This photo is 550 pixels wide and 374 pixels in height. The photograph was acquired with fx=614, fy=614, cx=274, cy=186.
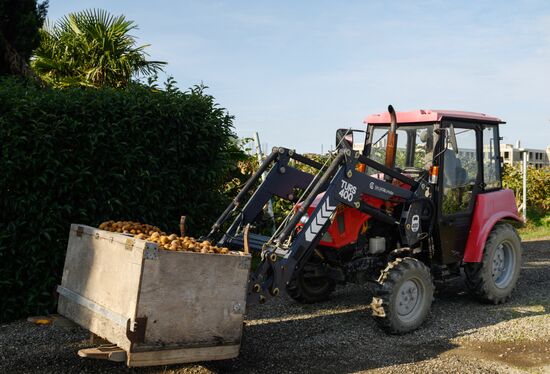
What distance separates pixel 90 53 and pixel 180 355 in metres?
9.33

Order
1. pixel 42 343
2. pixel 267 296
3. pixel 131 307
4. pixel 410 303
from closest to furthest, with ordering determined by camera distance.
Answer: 1. pixel 131 307
2. pixel 267 296
3. pixel 42 343
4. pixel 410 303

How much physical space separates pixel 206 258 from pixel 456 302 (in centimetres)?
443

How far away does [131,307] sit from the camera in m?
4.56

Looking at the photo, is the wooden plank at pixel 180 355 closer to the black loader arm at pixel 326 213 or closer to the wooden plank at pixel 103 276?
the wooden plank at pixel 103 276

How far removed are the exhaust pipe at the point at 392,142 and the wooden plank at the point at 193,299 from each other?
2.85m

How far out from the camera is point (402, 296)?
6.60 metres

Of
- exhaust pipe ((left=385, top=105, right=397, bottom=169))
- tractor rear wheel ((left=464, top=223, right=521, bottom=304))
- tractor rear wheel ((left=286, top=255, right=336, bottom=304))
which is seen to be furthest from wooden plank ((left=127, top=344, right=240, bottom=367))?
tractor rear wheel ((left=464, top=223, right=521, bottom=304))

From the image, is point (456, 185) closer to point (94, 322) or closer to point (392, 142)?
point (392, 142)

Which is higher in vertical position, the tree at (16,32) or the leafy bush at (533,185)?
the tree at (16,32)

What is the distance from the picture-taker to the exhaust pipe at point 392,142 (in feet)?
23.0

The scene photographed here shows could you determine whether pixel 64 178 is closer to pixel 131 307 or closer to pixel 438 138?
pixel 131 307

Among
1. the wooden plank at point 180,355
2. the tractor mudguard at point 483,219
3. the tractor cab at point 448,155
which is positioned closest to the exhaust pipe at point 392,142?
the tractor cab at point 448,155

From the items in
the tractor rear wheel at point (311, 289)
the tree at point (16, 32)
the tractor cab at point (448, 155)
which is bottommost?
the tractor rear wheel at point (311, 289)

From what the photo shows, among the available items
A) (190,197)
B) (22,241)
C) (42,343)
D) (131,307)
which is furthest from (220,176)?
(131,307)
